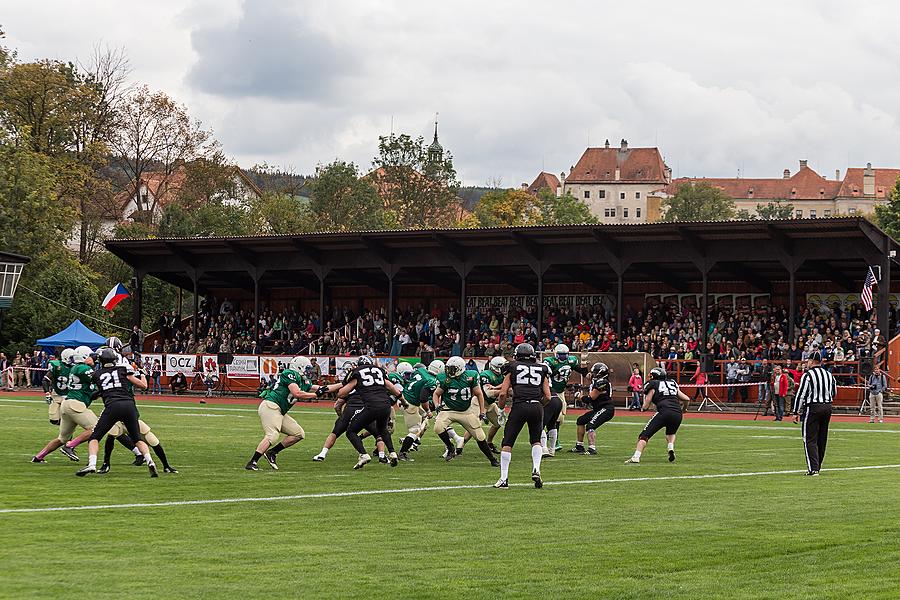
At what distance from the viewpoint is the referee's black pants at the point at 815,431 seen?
59.7ft

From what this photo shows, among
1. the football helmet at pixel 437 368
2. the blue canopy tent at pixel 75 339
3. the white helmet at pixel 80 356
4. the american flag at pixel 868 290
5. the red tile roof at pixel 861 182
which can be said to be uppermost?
the red tile roof at pixel 861 182

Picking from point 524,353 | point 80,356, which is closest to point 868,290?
point 524,353

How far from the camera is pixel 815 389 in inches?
722

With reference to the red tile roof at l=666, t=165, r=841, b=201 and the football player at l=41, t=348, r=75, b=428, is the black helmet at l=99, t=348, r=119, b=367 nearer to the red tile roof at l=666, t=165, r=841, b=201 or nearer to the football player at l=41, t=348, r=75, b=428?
the football player at l=41, t=348, r=75, b=428

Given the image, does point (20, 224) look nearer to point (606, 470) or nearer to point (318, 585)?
point (606, 470)

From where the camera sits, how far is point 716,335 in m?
43.2

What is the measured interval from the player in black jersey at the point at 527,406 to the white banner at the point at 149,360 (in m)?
36.6

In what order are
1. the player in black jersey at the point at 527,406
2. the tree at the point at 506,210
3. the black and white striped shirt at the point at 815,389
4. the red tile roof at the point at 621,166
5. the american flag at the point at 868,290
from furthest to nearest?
1. the red tile roof at the point at 621,166
2. the tree at the point at 506,210
3. the american flag at the point at 868,290
4. the black and white striped shirt at the point at 815,389
5. the player in black jersey at the point at 527,406

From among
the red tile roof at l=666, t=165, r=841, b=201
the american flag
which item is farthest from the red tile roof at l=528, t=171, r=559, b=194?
the american flag

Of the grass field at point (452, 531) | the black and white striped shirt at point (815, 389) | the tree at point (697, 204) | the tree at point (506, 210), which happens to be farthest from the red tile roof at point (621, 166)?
the black and white striped shirt at point (815, 389)

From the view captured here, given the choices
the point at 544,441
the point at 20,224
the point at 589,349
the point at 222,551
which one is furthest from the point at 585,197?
the point at 222,551

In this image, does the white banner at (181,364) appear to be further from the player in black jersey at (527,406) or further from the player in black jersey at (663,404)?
the player in black jersey at (527,406)

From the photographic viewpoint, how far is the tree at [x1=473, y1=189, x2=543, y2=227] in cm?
11369

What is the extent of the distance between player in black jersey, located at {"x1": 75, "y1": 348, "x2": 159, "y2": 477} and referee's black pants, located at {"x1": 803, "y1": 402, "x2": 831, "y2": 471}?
9.47 meters
